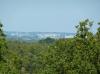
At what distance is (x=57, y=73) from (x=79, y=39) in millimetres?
4951

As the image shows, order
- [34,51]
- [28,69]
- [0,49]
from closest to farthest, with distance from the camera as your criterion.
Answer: [0,49], [28,69], [34,51]

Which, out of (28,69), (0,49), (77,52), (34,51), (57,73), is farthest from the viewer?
(34,51)

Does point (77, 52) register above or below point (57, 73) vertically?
above

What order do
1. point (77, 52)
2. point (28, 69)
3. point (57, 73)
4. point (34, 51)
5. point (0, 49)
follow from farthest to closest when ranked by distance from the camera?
1. point (34, 51)
2. point (28, 69)
3. point (57, 73)
4. point (77, 52)
5. point (0, 49)

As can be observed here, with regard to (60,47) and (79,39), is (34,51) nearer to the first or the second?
(60,47)

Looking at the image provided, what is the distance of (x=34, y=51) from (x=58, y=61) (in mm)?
66742

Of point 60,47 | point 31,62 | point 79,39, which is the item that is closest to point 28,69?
point 31,62

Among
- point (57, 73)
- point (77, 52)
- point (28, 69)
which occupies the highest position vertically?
point (77, 52)

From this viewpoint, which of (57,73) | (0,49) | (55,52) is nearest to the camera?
(0,49)

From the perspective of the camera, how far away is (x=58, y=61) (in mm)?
30703

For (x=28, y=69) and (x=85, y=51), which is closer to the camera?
(x=85, y=51)

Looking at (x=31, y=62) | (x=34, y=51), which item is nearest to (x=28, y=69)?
(x=31, y=62)

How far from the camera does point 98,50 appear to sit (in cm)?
2486

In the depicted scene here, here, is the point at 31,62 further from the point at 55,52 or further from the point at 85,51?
the point at 85,51
